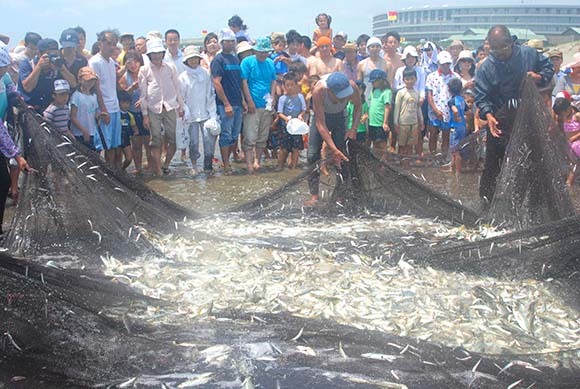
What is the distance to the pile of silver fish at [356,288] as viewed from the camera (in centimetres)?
423

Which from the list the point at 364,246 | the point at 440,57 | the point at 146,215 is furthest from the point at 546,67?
the point at 146,215

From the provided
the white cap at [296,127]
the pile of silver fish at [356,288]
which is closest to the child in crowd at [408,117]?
the white cap at [296,127]

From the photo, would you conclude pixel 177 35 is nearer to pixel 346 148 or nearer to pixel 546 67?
pixel 346 148

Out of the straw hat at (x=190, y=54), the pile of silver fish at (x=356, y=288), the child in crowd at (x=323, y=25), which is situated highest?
the child in crowd at (x=323, y=25)

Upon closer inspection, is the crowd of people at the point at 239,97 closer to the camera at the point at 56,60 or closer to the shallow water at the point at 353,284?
the camera at the point at 56,60

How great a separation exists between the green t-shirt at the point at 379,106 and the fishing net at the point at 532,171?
4206 millimetres

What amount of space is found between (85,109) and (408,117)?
5782mm

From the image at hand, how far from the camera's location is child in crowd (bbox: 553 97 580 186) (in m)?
8.68

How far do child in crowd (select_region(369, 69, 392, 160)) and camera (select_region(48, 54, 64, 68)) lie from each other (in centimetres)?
558

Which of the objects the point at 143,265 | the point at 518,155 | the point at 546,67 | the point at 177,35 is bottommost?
the point at 143,265

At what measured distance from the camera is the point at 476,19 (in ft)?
445

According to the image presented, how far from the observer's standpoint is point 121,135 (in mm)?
9852

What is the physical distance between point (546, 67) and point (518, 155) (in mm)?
1476

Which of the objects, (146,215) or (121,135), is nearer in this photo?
(146,215)
